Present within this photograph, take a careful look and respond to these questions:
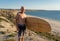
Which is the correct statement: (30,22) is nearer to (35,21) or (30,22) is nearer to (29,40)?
(35,21)

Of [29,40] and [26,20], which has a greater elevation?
[26,20]

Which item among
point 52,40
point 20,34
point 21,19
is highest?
point 21,19

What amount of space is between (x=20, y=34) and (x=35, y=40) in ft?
19.8

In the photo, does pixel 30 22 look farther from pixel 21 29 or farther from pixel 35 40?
pixel 35 40

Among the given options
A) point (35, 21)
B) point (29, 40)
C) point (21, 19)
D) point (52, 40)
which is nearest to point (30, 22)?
point (35, 21)

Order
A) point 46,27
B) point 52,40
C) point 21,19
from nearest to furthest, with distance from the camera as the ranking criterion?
point 21,19
point 46,27
point 52,40

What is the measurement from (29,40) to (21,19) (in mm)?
5854

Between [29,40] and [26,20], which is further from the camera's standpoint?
[29,40]

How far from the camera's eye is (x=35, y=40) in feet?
56.0

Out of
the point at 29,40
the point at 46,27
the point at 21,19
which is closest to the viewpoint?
the point at 21,19

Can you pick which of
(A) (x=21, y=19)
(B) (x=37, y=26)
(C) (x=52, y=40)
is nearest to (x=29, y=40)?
(C) (x=52, y=40)

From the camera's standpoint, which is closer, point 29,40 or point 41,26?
point 41,26

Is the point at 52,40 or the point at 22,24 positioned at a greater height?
the point at 22,24

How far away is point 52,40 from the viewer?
1831 centimetres
